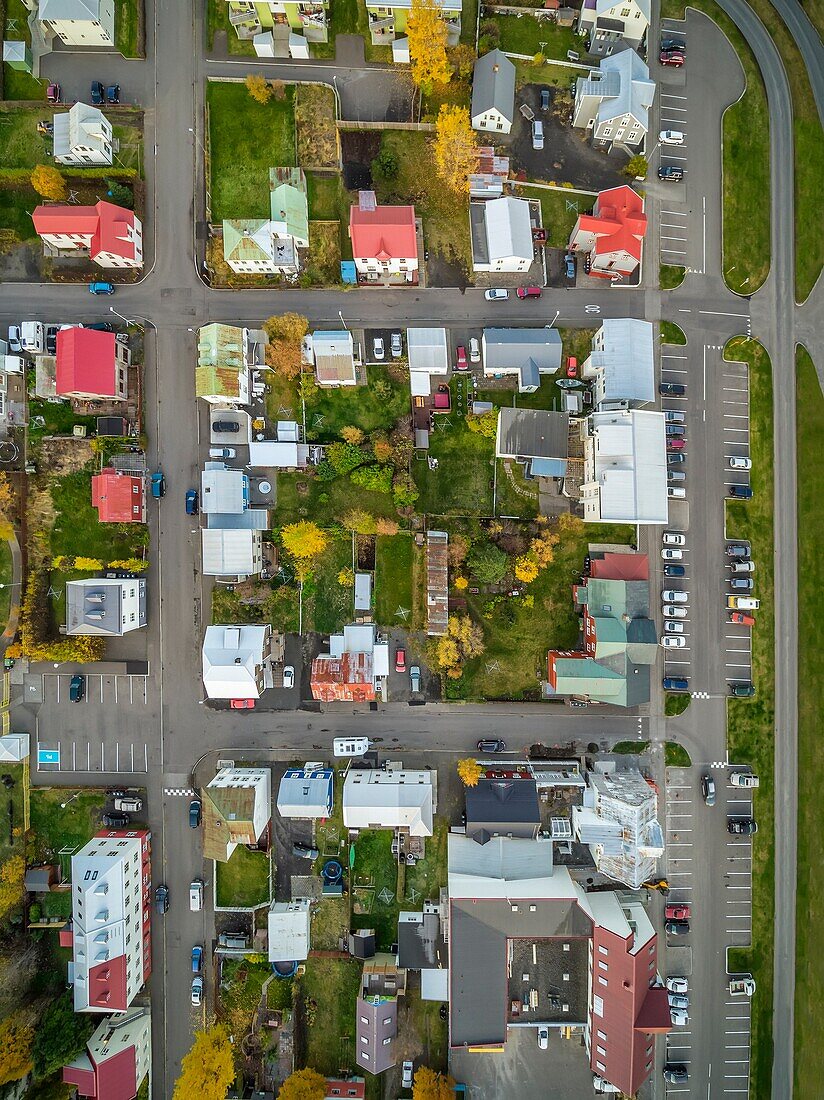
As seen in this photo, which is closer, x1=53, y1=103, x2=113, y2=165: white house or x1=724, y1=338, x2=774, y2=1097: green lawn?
x1=53, y1=103, x2=113, y2=165: white house

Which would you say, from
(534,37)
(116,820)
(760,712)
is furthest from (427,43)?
(116,820)

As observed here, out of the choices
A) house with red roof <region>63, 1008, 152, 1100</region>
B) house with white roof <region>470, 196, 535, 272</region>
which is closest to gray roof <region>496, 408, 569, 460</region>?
house with white roof <region>470, 196, 535, 272</region>

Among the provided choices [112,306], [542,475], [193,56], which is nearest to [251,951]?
[542,475]

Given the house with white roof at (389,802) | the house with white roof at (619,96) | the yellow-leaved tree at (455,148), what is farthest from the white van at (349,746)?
the house with white roof at (619,96)

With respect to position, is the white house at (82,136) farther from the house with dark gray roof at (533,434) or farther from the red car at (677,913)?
the red car at (677,913)

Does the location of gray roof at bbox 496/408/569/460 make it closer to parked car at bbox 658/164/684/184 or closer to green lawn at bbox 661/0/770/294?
green lawn at bbox 661/0/770/294

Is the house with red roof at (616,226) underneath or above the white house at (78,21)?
underneath

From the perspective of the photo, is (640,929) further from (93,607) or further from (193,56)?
(193,56)
